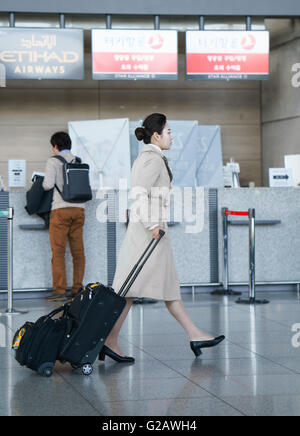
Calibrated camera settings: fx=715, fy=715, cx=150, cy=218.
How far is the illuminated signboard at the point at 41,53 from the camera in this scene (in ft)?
29.6

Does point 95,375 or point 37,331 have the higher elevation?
point 37,331

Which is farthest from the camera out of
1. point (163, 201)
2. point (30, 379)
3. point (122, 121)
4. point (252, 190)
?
point (122, 121)

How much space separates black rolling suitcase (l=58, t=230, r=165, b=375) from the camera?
13.2 ft

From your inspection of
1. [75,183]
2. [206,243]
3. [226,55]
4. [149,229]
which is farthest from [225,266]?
[149,229]

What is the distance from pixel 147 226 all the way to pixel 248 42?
5.84m

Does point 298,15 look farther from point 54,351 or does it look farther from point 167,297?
point 54,351

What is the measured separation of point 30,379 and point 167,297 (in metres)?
0.99

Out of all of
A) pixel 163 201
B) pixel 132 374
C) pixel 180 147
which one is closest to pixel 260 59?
pixel 180 147

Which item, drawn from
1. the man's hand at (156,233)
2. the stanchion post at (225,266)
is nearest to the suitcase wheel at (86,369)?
the man's hand at (156,233)

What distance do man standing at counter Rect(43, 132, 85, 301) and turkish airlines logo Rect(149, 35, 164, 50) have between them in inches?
101

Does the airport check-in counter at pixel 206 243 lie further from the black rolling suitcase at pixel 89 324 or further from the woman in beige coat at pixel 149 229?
the black rolling suitcase at pixel 89 324

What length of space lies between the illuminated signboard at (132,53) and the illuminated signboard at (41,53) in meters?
0.25

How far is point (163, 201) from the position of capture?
441cm

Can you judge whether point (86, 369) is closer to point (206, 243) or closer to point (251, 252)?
point (251, 252)
